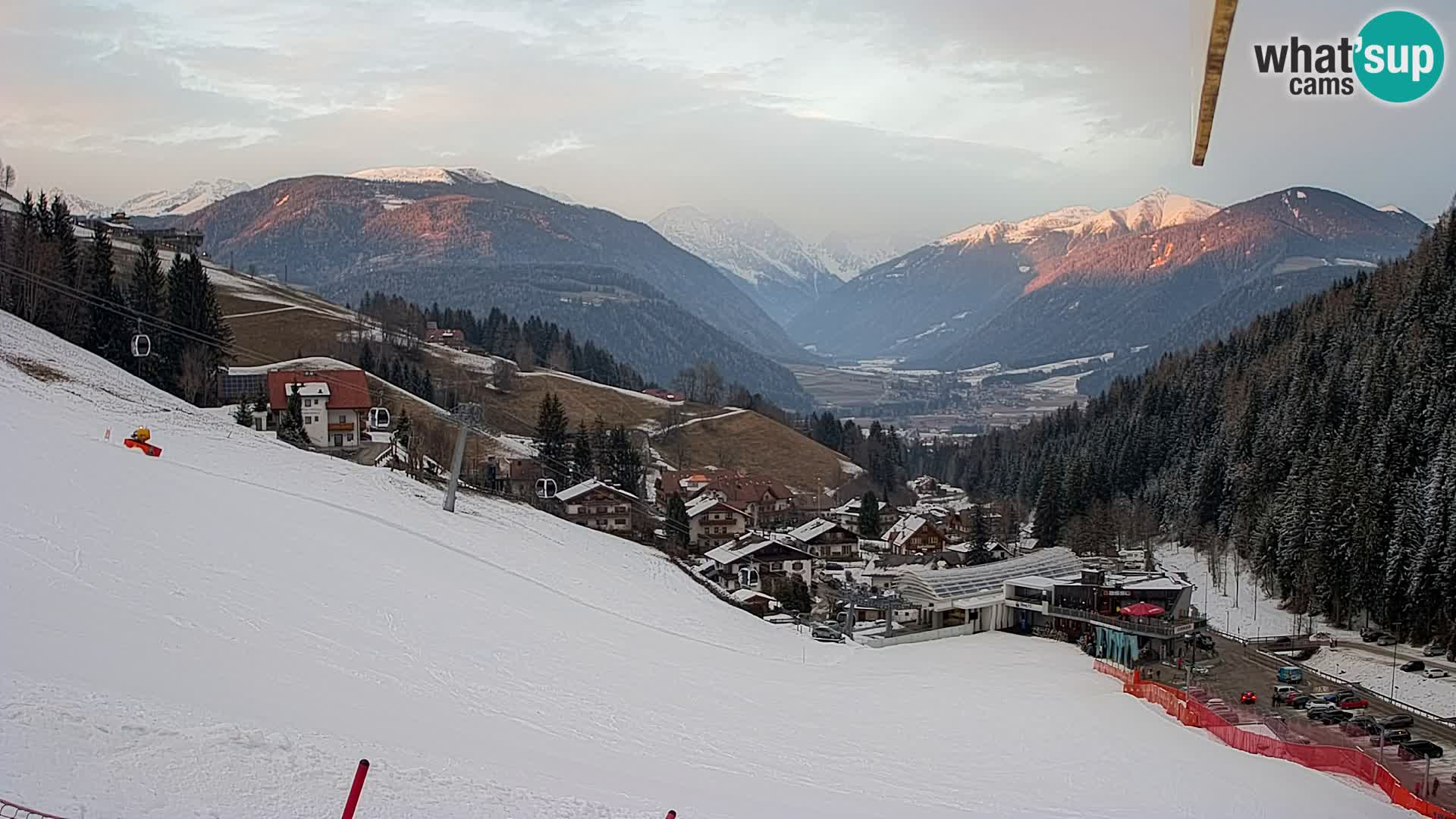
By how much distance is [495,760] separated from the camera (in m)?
12.6

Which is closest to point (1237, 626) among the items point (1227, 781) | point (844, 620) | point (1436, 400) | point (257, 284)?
point (1436, 400)

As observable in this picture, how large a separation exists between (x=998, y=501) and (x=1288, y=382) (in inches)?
1059

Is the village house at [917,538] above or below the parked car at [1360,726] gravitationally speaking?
below

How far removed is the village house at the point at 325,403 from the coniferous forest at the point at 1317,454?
1770 inches

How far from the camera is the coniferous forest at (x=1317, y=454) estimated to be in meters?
39.9

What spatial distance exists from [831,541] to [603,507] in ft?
46.7

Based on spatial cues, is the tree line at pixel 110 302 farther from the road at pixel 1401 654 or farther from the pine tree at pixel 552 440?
the road at pixel 1401 654

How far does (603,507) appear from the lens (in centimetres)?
5800

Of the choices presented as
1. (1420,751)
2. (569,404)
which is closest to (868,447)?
(569,404)

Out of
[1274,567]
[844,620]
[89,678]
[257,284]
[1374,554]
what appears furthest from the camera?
[257,284]

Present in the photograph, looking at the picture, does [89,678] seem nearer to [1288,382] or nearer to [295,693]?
[295,693]

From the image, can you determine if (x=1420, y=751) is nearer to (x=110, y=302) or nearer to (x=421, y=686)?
(x=421, y=686)

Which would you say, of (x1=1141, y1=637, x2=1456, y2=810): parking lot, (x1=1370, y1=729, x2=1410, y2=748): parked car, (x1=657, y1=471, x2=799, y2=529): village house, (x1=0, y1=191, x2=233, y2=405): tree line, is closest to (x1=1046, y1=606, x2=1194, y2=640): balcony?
(x1=1141, y1=637, x2=1456, y2=810): parking lot

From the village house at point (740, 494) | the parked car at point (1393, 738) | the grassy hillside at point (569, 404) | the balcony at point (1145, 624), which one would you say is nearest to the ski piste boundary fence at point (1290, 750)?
the parked car at point (1393, 738)
